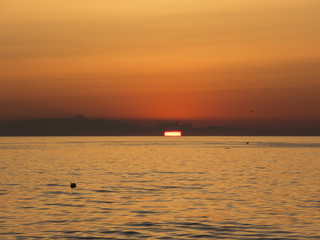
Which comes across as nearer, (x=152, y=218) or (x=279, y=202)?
(x=152, y=218)

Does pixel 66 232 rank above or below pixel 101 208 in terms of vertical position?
below

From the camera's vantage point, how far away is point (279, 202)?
43.6 m

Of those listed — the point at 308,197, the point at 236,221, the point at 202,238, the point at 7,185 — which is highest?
the point at 7,185

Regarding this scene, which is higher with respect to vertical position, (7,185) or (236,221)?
(7,185)

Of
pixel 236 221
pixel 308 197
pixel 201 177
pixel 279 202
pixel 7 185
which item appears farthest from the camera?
pixel 201 177

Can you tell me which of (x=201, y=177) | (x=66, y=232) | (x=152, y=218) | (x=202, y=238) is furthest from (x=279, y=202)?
(x=201, y=177)

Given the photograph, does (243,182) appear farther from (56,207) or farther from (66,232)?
(66,232)

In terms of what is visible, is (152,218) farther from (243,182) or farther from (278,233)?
(243,182)

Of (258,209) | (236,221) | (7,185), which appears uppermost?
(7,185)

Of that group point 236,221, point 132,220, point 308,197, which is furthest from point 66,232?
point 308,197

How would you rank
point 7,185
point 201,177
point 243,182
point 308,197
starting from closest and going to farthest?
point 308,197
point 7,185
point 243,182
point 201,177

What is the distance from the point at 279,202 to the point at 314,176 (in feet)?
94.2

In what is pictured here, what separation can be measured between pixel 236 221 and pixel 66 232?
1099 centimetres

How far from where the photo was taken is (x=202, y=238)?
29.8 metres
